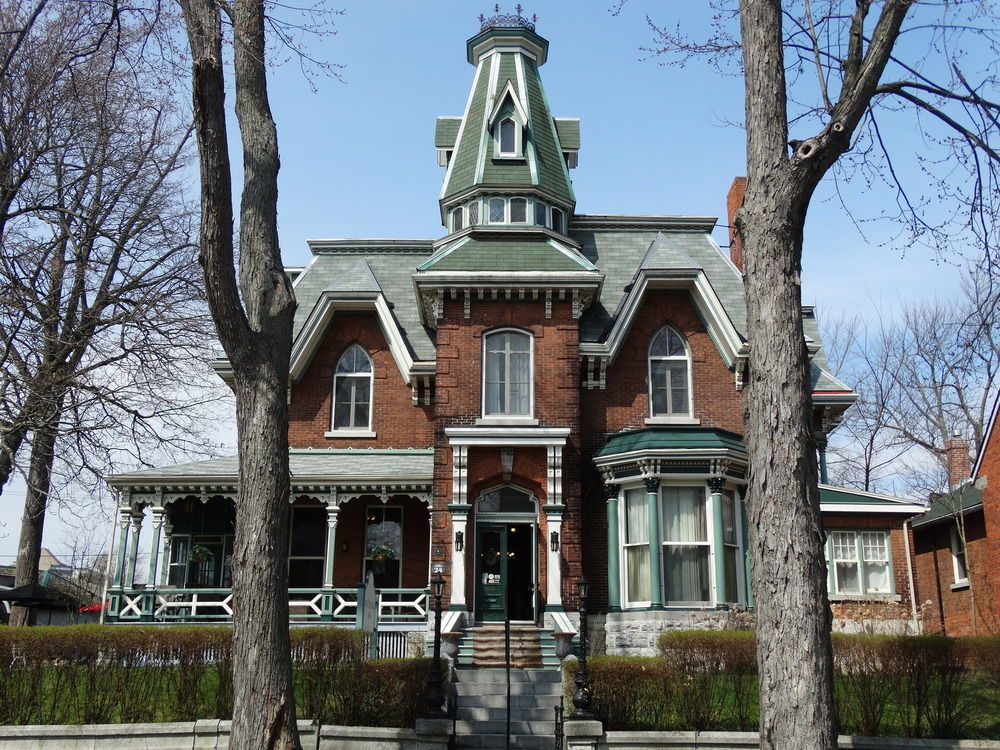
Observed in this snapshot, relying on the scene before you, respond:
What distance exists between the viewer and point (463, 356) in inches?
814

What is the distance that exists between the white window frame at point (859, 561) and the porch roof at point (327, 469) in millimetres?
8954

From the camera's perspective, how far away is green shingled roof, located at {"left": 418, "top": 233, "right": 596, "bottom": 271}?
2097 cm

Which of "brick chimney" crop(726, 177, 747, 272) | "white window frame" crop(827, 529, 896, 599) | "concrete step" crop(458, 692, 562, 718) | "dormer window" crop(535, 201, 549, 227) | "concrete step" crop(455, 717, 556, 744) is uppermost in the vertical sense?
"brick chimney" crop(726, 177, 747, 272)

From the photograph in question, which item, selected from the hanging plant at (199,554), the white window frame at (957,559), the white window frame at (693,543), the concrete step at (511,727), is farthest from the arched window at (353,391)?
the white window frame at (957,559)

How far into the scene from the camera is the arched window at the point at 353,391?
23.0 meters

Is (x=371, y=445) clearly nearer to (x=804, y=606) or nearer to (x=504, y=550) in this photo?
(x=504, y=550)

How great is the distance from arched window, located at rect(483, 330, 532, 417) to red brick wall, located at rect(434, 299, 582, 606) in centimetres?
22

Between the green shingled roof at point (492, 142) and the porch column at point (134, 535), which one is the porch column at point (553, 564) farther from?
the porch column at point (134, 535)

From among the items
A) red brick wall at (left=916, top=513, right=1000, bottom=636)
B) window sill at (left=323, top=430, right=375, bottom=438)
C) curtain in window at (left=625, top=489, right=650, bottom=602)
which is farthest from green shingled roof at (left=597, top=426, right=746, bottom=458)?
red brick wall at (left=916, top=513, right=1000, bottom=636)

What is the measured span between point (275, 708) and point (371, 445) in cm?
1377

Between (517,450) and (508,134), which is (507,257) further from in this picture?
(508,134)

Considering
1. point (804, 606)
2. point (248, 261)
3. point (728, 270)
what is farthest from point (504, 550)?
point (804, 606)

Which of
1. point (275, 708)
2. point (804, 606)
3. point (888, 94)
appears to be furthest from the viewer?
point (888, 94)

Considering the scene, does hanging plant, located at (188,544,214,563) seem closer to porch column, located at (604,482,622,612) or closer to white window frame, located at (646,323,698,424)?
porch column, located at (604,482,622,612)
